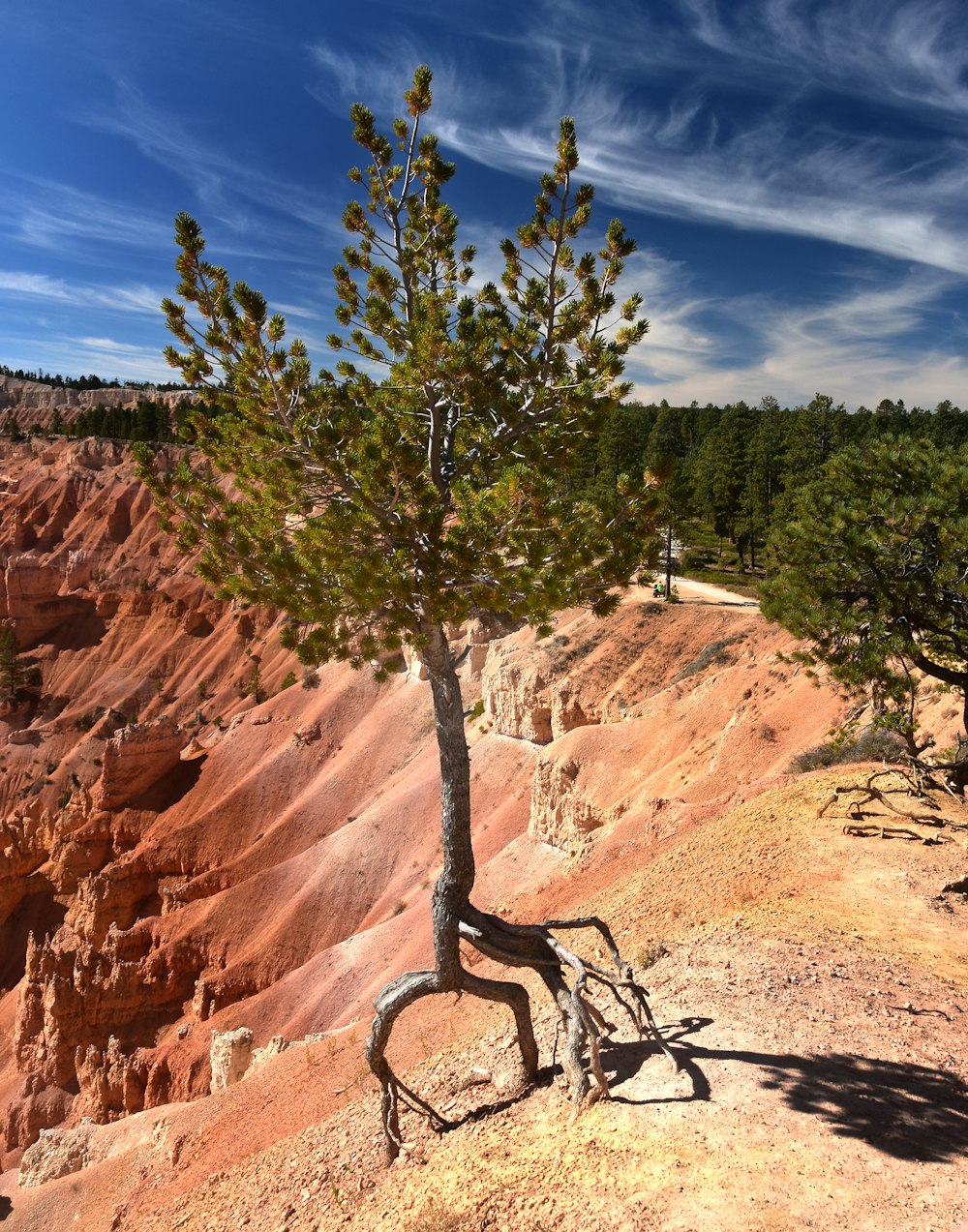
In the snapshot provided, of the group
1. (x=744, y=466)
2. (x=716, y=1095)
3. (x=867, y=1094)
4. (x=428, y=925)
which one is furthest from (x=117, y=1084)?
(x=744, y=466)

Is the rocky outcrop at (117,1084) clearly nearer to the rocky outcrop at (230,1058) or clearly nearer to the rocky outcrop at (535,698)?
the rocky outcrop at (230,1058)

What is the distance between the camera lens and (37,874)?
3994 centimetres

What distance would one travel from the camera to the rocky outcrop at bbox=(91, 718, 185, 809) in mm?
41188

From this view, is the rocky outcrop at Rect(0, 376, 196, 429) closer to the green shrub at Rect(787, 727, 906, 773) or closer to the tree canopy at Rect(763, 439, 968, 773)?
the green shrub at Rect(787, 727, 906, 773)

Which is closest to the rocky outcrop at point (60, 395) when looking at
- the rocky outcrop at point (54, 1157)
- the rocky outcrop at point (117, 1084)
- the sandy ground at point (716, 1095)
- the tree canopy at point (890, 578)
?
the rocky outcrop at point (117, 1084)

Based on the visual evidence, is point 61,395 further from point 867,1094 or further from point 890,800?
point 867,1094

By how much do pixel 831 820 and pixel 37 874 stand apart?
41.4 meters

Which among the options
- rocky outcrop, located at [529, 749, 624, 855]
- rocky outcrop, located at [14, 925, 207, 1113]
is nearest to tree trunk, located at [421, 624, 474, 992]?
rocky outcrop, located at [529, 749, 624, 855]

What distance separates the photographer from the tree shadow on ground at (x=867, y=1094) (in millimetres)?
5832

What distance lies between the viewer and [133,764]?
41.7 meters

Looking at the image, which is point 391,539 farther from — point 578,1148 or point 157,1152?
point 157,1152

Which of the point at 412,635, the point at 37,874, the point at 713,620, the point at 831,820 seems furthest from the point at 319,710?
the point at 412,635

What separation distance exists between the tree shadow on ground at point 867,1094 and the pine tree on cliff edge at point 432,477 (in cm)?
57

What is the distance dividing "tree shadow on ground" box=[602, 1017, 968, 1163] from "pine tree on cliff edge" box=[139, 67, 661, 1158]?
0.57 metres
